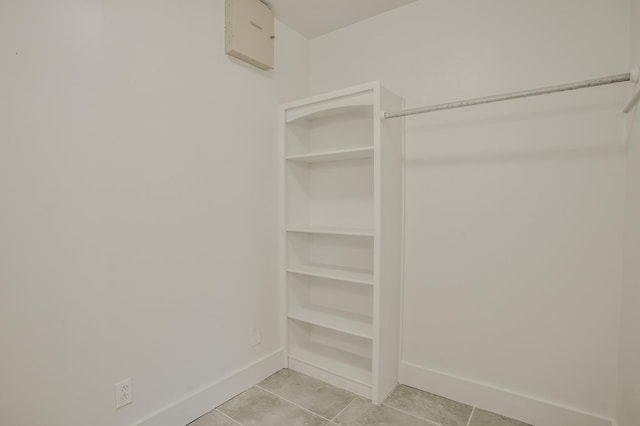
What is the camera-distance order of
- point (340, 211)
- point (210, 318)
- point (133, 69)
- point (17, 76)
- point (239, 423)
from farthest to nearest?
point (340, 211), point (210, 318), point (239, 423), point (133, 69), point (17, 76)

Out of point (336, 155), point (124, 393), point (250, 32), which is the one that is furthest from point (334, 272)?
point (250, 32)

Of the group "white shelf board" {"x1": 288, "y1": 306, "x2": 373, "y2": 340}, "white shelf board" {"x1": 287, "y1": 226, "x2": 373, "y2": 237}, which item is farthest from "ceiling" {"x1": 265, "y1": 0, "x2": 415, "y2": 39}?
"white shelf board" {"x1": 288, "y1": 306, "x2": 373, "y2": 340}

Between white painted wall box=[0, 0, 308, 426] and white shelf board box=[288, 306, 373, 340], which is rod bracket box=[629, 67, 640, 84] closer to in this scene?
white shelf board box=[288, 306, 373, 340]

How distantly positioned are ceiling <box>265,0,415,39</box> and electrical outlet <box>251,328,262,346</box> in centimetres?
218

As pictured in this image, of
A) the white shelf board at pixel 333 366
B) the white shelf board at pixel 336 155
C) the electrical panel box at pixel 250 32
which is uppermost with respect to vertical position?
the electrical panel box at pixel 250 32

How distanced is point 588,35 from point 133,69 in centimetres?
221

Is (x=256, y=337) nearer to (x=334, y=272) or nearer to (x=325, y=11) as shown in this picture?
(x=334, y=272)

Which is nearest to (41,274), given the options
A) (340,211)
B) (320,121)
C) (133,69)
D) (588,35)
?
(133,69)

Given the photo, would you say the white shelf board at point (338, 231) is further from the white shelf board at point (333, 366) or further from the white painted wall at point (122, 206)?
the white shelf board at point (333, 366)

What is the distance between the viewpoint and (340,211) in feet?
7.86

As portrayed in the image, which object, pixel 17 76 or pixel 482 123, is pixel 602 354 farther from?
pixel 17 76

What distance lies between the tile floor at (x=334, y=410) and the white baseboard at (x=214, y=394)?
0.04 metres

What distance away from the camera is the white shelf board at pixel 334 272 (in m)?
2.02

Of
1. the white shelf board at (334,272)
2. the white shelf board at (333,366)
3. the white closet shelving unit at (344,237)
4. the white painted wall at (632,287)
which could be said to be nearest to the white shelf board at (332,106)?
the white closet shelving unit at (344,237)
